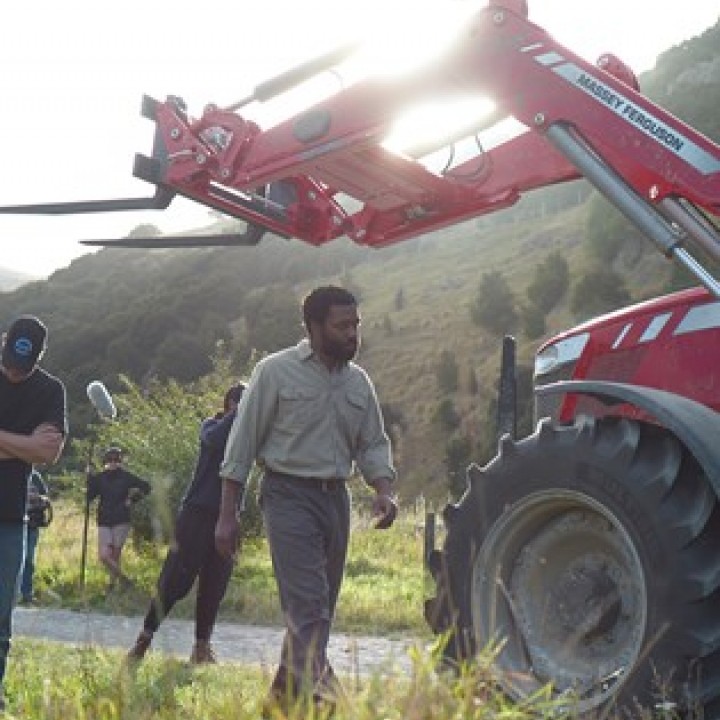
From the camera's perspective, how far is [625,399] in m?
4.55

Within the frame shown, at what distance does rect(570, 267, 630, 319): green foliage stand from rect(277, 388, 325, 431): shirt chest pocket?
4657cm

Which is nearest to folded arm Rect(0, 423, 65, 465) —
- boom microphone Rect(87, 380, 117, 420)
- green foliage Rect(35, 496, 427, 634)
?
green foliage Rect(35, 496, 427, 634)

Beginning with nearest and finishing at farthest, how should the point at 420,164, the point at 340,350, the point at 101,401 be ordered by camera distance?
the point at 340,350
the point at 420,164
the point at 101,401

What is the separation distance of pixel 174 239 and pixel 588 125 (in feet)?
6.93

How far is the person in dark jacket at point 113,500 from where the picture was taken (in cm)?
1414

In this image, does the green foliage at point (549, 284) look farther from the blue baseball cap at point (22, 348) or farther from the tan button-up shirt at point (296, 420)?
the tan button-up shirt at point (296, 420)

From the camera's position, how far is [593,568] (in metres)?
4.64

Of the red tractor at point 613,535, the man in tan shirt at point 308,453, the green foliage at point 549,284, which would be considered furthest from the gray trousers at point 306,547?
the green foliage at point 549,284

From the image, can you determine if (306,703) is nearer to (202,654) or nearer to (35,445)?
(35,445)

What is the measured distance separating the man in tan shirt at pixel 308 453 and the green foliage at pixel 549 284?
48981 millimetres

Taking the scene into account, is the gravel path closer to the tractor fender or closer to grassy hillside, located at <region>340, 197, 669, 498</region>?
the tractor fender

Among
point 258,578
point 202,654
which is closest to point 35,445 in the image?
point 202,654

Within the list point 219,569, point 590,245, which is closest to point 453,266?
point 590,245

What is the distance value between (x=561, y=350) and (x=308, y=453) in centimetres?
120
